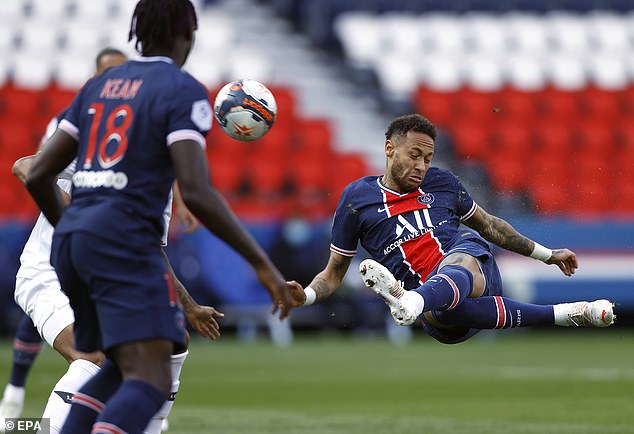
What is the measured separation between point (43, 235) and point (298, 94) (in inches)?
652

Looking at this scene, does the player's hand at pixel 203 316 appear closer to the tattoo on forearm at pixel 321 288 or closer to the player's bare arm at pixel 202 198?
the player's bare arm at pixel 202 198

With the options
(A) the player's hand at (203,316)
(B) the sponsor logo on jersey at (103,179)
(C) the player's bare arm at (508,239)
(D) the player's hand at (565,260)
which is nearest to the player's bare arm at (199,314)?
(A) the player's hand at (203,316)

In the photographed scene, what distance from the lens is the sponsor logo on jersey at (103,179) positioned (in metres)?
4.48

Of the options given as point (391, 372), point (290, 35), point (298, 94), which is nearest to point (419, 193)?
point (391, 372)

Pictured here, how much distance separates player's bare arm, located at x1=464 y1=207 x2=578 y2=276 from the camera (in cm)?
747

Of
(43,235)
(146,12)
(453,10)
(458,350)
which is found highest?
(453,10)

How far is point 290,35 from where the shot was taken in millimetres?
25125

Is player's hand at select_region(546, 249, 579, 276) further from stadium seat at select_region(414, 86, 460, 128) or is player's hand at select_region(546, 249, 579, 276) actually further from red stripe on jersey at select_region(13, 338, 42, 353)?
stadium seat at select_region(414, 86, 460, 128)

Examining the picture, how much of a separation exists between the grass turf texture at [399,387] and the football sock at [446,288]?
184 cm

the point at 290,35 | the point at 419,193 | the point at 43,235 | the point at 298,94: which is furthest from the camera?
the point at 290,35

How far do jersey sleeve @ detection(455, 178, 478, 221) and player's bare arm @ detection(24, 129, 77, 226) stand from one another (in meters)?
3.13

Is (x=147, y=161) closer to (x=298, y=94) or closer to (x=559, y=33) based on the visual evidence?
(x=298, y=94)

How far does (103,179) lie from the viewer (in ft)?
14.8

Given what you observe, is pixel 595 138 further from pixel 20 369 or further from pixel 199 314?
pixel 199 314
